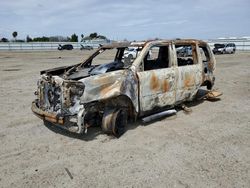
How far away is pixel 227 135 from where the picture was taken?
5492mm

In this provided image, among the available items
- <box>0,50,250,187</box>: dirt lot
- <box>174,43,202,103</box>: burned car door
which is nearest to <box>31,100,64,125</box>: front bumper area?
<box>0,50,250,187</box>: dirt lot

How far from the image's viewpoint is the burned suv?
193 inches

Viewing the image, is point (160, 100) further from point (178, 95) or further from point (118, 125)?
point (118, 125)

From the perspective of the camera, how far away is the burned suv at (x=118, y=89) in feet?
16.1

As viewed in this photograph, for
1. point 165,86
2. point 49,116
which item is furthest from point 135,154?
point 165,86

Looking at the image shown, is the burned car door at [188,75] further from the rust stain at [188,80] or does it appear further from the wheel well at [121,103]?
the wheel well at [121,103]

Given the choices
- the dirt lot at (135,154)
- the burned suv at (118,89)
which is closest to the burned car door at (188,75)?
the burned suv at (118,89)

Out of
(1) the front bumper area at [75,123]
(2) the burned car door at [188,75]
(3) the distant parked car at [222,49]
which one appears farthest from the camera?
(3) the distant parked car at [222,49]

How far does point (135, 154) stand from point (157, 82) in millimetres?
1912

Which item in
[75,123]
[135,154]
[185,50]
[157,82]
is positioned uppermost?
[185,50]

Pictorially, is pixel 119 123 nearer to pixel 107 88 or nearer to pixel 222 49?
pixel 107 88

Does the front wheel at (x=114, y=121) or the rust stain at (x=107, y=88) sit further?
the front wheel at (x=114, y=121)

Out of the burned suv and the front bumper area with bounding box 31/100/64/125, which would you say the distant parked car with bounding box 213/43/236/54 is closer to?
the burned suv

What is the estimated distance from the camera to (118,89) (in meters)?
→ 5.21
